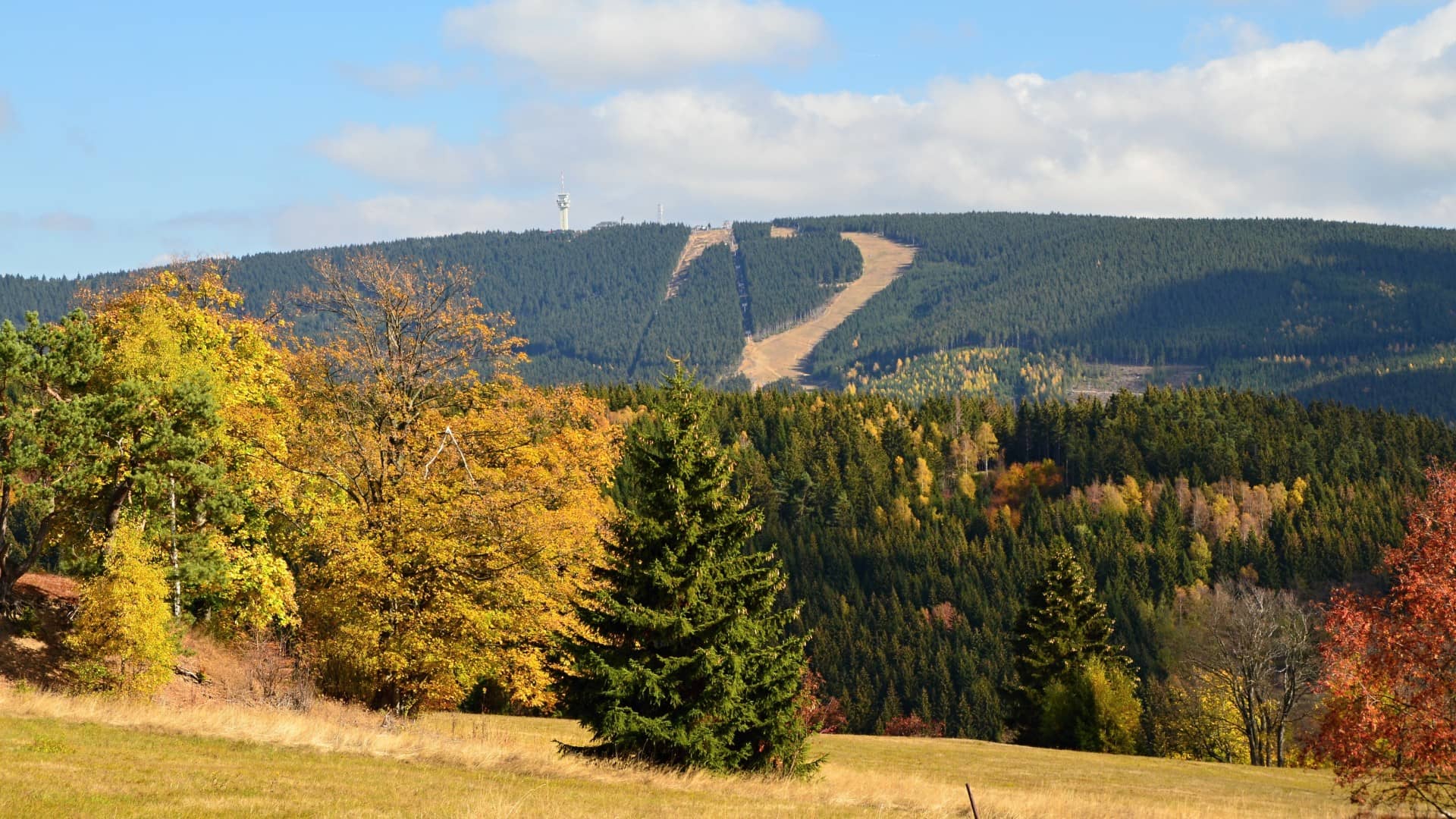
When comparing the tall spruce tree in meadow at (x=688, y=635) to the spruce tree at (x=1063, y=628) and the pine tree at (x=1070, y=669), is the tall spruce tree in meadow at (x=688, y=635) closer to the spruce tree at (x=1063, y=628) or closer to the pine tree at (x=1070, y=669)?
the pine tree at (x=1070, y=669)

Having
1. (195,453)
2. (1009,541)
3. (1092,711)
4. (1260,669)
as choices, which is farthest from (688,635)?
(1009,541)

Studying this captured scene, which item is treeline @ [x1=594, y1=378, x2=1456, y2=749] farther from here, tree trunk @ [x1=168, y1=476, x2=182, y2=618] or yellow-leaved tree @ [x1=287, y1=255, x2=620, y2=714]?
tree trunk @ [x1=168, y1=476, x2=182, y2=618]

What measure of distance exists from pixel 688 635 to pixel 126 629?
54.7 feet

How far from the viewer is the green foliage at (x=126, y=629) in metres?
35.5

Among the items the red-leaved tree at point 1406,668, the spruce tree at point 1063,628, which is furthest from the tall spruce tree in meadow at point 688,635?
the spruce tree at point 1063,628

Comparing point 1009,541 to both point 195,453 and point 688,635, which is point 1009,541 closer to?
point 195,453

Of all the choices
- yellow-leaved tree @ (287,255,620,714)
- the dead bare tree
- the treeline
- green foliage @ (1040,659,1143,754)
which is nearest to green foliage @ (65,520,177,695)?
yellow-leaved tree @ (287,255,620,714)

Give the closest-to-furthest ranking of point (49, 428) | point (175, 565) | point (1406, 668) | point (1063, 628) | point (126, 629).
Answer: point (1406, 668) < point (126, 629) < point (49, 428) < point (175, 565) < point (1063, 628)

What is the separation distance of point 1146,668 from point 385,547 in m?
125

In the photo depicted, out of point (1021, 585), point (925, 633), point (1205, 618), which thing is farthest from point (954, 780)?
point (1021, 585)

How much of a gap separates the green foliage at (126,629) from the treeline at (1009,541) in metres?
88.0

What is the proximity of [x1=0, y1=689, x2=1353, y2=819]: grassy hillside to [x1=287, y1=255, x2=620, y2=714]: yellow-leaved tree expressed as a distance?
212cm

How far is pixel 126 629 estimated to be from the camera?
35.1 meters

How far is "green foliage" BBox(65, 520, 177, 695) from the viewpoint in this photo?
35.5 metres
